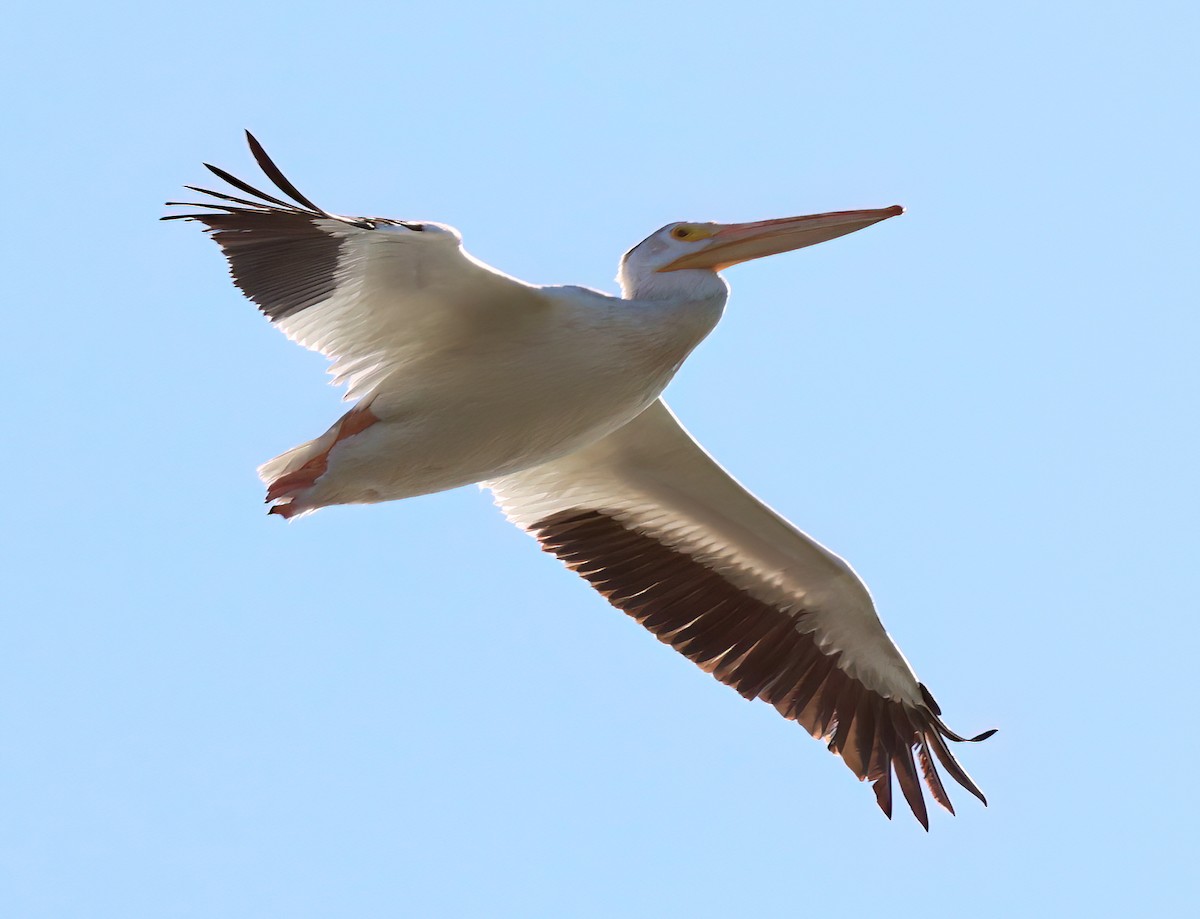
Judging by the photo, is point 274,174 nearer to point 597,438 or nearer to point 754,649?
point 597,438

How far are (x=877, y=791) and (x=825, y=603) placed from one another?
1208mm

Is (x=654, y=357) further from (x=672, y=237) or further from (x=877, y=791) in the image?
(x=877, y=791)

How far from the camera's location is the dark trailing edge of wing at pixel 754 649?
35.0 ft

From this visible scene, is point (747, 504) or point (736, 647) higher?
point (747, 504)

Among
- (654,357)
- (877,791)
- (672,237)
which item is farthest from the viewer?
(877,791)

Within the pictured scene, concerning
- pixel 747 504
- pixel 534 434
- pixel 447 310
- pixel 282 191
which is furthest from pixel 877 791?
pixel 282 191

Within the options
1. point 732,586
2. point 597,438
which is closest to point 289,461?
point 597,438

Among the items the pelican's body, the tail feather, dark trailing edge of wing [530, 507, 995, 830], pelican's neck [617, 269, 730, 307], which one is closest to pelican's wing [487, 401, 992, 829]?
dark trailing edge of wing [530, 507, 995, 830]

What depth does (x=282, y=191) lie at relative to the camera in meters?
8.49

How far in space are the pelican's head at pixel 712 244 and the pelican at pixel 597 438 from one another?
12 mm

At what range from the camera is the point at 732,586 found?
11.1 m

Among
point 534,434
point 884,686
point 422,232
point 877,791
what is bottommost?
point 877,791

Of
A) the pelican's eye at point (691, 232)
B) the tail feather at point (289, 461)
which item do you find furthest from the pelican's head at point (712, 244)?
the tail feather at point (289, 461)

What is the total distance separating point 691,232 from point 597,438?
1312 mm
